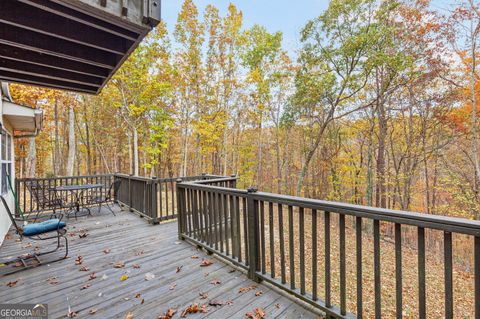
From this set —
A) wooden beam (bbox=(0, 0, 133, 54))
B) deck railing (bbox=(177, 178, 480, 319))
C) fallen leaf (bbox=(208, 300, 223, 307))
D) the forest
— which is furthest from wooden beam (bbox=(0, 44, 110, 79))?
the forest

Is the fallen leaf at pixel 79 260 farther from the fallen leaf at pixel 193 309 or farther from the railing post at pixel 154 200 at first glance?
the fallen leaf at pixel 193 309

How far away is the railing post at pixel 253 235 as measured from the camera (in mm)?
2525

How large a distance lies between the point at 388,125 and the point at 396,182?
294 cm

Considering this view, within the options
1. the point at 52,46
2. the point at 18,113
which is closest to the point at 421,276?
the point at 52,46

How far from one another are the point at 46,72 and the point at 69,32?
4.40 ft

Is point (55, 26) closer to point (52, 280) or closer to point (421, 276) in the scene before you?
point (52, 280)

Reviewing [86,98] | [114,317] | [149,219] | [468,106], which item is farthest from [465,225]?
[86,98]

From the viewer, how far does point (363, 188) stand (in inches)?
530

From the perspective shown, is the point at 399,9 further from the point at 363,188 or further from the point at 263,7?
the point at 363,188

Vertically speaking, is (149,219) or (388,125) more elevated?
(388,125)

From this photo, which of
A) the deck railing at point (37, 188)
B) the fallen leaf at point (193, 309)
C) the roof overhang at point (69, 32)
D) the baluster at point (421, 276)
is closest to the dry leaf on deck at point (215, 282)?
the fallen leaf at point (193, 309)

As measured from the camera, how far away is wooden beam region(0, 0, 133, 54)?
74.2 inches

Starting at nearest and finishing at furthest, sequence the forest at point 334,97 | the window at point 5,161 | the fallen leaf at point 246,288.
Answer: the fallen leaf at point 246,288
the window at point 5,161
the forest at point 334,97

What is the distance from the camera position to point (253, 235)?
2.53 metres
